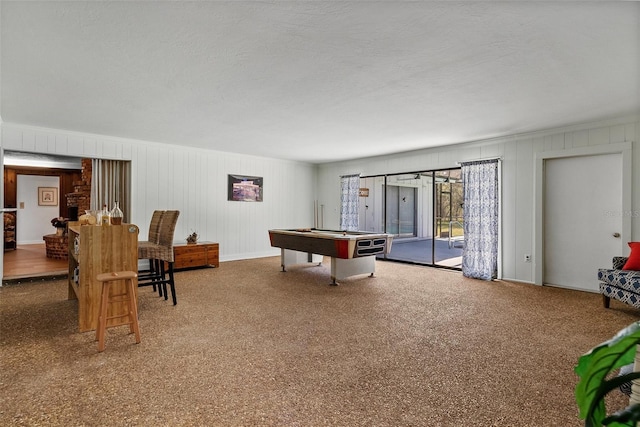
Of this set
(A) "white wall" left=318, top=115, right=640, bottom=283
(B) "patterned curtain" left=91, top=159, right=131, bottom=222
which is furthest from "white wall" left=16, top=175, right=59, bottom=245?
(A) "white wall" left=318, top=115, right=640, bottom=283

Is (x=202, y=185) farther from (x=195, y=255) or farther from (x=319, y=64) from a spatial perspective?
(x=319, y=64)

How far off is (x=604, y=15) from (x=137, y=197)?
672cm

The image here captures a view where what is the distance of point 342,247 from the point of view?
4.71 metres

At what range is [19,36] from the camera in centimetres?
247

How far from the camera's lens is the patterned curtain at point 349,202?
8.05 m

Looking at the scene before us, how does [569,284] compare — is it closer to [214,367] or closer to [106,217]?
[214,367]

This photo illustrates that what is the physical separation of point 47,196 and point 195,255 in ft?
24.0

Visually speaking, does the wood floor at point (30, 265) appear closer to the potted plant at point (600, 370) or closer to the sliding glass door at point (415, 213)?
the sliding glass door at point (415, 213)

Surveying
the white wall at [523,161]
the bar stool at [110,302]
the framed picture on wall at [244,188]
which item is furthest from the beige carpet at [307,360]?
the framed picture on wall at [244,188]

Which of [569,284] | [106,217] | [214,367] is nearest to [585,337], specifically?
[569,284]

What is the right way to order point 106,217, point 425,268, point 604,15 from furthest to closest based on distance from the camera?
point 425,268
point 106,217
point 604,15

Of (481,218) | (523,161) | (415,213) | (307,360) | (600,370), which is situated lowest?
(307,360)

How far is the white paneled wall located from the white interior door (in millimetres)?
5651

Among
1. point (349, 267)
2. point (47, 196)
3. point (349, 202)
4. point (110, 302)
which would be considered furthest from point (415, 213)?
point (47, 196)
